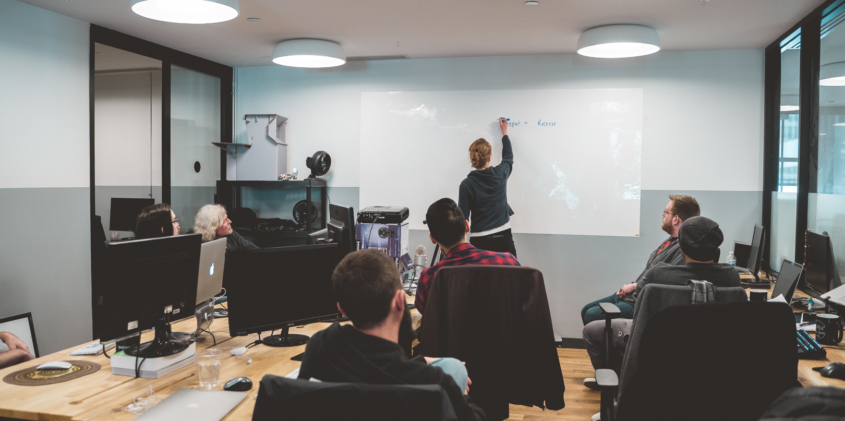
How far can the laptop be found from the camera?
2.73 meters

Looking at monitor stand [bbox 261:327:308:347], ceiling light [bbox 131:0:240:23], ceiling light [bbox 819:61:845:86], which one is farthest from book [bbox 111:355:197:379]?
ceiling light [bbox 819:61:845:86]

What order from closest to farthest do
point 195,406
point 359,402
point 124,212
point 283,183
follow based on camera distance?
point 359,402
point 195,406
point 124,212
point 283,183

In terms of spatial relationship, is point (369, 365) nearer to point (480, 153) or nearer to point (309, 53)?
point (480, 153)

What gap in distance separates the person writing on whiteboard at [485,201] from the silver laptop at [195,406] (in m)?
2.79

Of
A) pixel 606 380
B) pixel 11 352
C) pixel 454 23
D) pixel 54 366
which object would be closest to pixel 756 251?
pixel 606 380

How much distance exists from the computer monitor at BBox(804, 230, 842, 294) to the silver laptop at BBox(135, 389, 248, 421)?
9.85 feet

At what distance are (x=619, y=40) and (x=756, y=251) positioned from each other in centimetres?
177

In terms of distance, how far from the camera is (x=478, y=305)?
207 centimetres

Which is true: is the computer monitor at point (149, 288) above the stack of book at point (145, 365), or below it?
above

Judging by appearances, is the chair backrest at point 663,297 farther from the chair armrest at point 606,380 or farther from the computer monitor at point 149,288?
the computer monitor at point 149,288

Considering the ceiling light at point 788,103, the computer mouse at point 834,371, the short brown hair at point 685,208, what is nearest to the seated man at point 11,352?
the computer mouse at point 834,371

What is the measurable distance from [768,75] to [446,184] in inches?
112

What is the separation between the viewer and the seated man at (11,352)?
2.54 m

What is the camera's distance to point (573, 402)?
339cm
